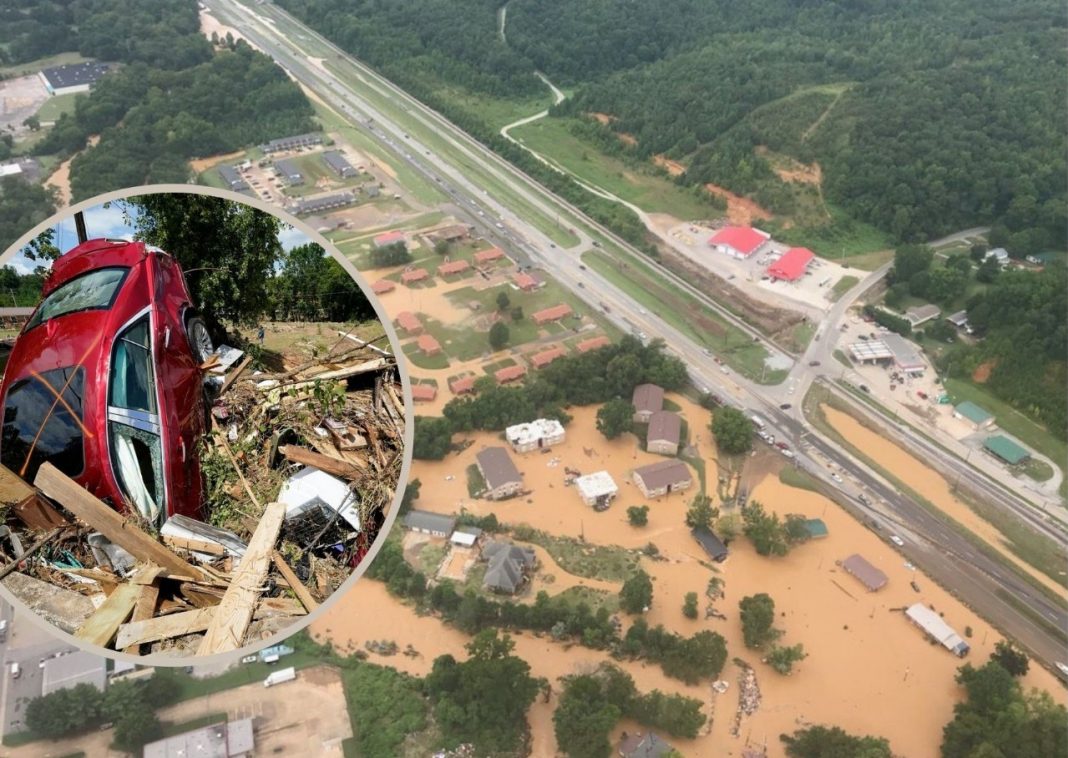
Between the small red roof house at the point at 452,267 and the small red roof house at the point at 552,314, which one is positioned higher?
the small red roof house at the point at 452,267

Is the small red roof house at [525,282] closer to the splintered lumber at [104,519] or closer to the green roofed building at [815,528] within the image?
the green roofed building at [815,528]

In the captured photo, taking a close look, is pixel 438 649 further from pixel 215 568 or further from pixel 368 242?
pixel 368 242

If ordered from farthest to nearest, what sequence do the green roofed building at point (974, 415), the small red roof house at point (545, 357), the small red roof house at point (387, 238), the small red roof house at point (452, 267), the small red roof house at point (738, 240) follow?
the small red roof house at point (738, 240)
the small red roof house at point (387, 238)
the small red roof house at point (452, 267)
the small red roof house at point (545, 357)
the green roofed building at point (974, 415)

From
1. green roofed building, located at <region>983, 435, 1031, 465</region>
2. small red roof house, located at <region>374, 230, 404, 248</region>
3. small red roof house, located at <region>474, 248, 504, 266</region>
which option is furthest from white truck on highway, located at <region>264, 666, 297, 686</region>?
green roofed building, located at <region>983, 435, 1031, 465</region>

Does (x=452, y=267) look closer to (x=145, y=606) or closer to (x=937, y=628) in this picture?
(x=937, y=628)

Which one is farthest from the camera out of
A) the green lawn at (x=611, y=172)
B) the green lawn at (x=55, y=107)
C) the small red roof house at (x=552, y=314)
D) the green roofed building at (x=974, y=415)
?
the green lawn at (x=55, y=107)

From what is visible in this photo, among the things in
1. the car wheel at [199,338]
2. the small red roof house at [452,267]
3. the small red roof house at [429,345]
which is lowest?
the small red roof house at [429,345]

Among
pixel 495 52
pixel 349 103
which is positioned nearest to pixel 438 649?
pixel 349 103

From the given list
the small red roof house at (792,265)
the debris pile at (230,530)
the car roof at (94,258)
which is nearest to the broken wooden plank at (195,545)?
the debris pile at (230,530)
